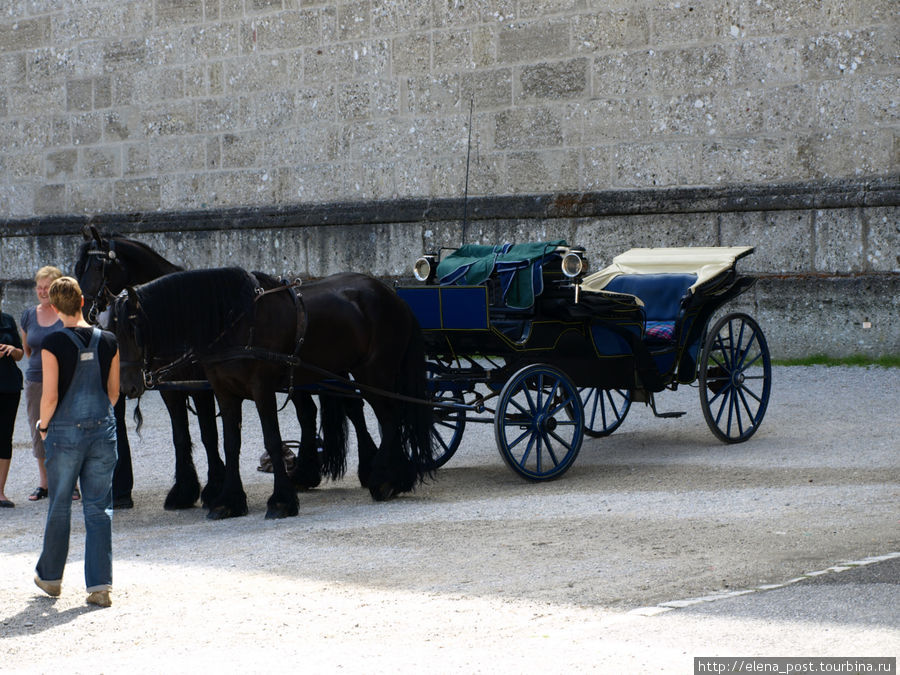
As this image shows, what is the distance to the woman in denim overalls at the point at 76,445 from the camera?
5.43 m

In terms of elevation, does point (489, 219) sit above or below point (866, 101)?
below

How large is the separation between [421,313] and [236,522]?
6.59 ft

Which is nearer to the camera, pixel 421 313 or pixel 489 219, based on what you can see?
pixel 421 313

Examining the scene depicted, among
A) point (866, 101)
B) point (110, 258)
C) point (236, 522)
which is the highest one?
point (866, 101)

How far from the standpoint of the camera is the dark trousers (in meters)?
8.37

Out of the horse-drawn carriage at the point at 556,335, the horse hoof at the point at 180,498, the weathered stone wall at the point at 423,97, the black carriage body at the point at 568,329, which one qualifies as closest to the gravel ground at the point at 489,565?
the horse hoof at the point at 180,498

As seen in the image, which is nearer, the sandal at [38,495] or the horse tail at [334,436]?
the horse tail at [334,436]

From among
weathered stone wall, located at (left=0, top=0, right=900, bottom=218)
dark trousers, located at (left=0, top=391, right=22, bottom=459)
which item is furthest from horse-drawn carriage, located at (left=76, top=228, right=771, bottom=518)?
weathered stone wall, located at (left=0, top=0, right=900, bottom=218)

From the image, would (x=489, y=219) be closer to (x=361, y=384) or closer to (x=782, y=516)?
(x=361, y=384)

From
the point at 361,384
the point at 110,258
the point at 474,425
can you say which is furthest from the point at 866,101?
the point at 110,258

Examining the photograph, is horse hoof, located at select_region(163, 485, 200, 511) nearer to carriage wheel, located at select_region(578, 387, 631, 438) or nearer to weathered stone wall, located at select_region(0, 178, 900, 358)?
carriage wheel, located at select_region(578, 387, 631, 438)

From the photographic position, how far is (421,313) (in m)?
8.54

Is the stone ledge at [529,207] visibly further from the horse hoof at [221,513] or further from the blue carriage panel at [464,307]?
the horse hoof at [221,513]

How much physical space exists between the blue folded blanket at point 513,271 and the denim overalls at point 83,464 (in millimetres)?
3429
